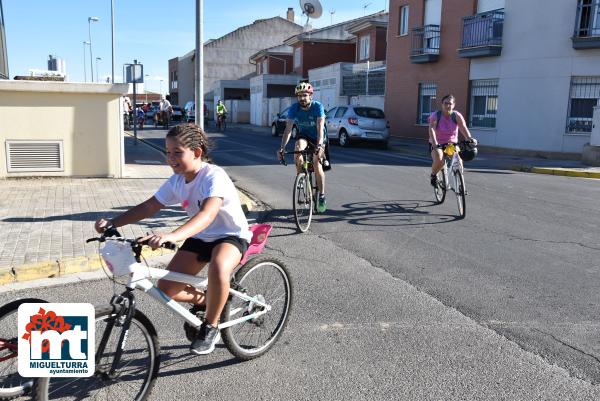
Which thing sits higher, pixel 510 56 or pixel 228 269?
pixel 510 56

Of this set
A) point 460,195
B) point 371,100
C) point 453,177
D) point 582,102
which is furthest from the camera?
point 371,100

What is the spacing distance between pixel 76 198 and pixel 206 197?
21.3ft

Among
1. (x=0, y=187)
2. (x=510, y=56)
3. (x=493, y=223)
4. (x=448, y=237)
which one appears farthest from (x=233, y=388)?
(x=510, y=56)

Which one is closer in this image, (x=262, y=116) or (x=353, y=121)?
(x=353, y=121)

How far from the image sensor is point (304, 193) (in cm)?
780

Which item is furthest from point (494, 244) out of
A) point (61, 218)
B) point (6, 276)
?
point (61, 218)

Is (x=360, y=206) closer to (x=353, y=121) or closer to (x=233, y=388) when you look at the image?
(x=233, y=388)

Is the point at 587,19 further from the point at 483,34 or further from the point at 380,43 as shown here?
the point at 380,43

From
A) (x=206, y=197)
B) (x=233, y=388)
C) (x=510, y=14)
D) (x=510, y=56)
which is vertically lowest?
(x=233, y=388)

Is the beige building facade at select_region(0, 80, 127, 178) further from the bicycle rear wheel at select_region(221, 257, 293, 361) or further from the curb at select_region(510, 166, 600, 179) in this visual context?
the curb at select_region(510, 166, 600, 179)

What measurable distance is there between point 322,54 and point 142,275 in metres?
42.6

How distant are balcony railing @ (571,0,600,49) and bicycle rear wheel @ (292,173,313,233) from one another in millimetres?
14761

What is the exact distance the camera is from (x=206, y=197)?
3344 mm

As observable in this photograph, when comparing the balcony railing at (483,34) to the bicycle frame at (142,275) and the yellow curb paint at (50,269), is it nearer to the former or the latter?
→ the yellow curb paint at (50,269)
